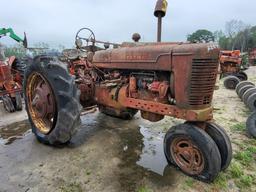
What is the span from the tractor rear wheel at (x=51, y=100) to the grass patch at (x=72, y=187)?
2.92 feet

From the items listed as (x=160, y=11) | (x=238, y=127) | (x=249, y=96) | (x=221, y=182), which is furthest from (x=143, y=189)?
(x=249, y=96)

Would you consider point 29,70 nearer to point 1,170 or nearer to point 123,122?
point 1,170

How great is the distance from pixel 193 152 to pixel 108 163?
1201 mm

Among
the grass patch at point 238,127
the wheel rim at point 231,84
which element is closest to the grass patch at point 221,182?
the grass patch at point 238,127

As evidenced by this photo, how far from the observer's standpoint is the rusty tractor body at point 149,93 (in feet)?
8.55

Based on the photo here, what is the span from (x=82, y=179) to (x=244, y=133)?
3.13 metres

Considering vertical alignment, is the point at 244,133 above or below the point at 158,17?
below

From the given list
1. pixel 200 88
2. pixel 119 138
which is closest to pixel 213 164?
pixel 200 88

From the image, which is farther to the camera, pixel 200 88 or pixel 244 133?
pixel 244 133

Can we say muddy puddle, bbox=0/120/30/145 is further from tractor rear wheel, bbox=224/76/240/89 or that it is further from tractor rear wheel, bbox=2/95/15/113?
tractor rear wheel, bbox=224/76/240/89

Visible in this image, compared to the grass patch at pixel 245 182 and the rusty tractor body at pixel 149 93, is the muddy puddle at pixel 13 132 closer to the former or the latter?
the rusty tractor body at pixel 149 93

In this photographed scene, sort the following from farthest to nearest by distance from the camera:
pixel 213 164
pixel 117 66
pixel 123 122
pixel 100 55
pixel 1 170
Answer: pixel 123 122 → pixel 100 55 → pixel 117 66 → pixel 1 170 → pixel 213 164

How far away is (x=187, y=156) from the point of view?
9.13ft

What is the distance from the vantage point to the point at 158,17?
3.34m
